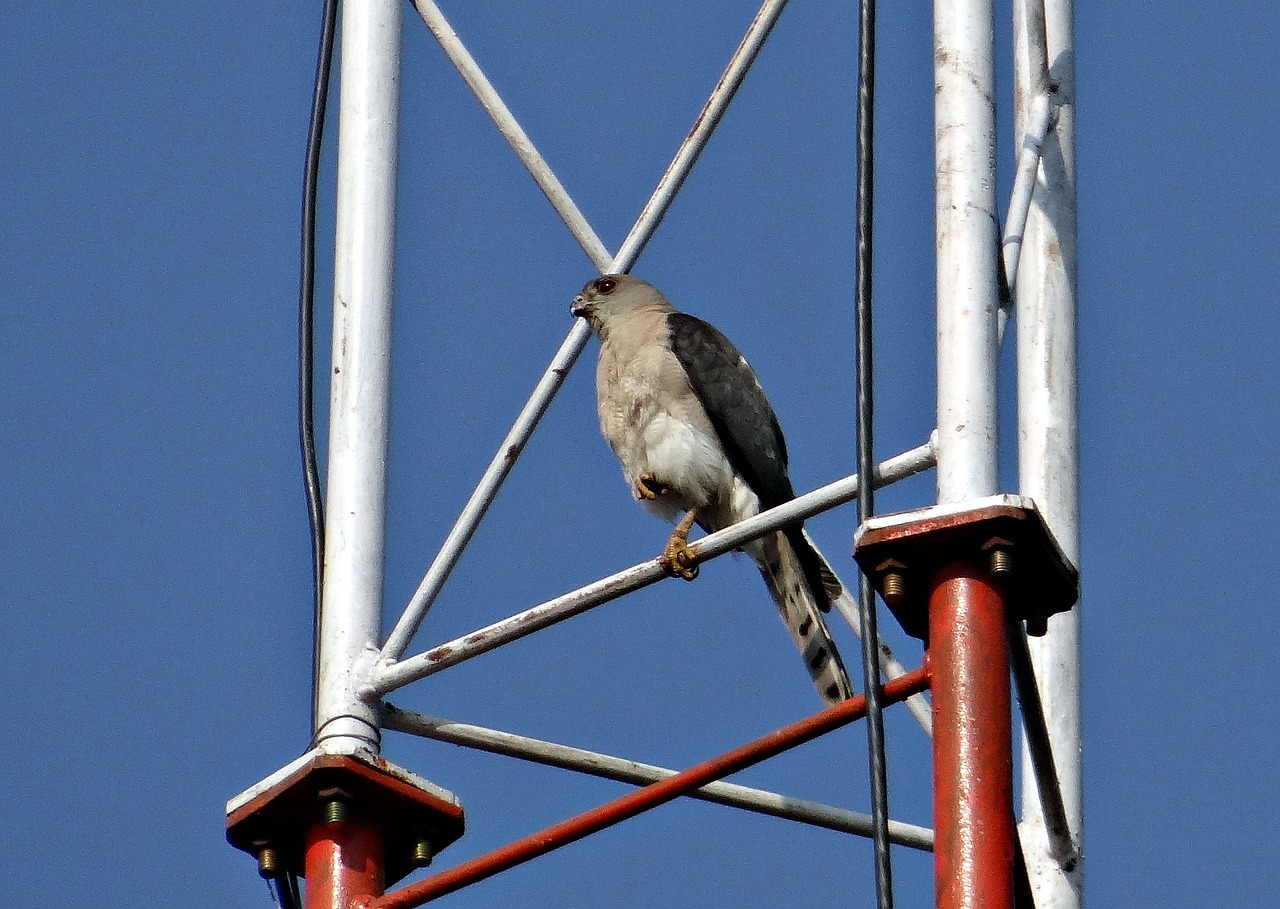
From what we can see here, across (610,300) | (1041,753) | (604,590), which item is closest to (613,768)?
(604,590)

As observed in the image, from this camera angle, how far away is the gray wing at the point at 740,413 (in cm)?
810

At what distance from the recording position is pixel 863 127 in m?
4.43

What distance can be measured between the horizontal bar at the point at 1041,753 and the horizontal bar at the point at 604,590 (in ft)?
1.64

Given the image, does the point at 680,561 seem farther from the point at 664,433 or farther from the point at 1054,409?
the point at 664,433

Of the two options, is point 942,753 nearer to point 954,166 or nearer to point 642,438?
point 954,166

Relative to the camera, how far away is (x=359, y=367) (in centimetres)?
571

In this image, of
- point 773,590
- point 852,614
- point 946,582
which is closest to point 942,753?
point 946,582

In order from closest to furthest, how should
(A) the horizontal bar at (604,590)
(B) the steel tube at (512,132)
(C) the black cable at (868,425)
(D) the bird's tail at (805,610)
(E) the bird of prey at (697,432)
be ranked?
(C) the black cable at (868,425)
(A) the horizontal bar at (604,590)
(B) the steel tube at (512,132)
(D) the bird's tail at (805,610)
(E) the bird of prey at (697,432)

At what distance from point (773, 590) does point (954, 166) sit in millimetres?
3374

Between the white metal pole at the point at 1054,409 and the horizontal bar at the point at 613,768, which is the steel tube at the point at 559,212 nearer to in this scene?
the horizontal bar at the point at 613,768

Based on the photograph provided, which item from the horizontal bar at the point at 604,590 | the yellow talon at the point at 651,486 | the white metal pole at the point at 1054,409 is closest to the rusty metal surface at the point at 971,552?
the horizontal bar at the point at 604,590

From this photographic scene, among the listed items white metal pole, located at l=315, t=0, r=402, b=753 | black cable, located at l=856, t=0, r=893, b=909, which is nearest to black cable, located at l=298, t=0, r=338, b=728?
white metal pole, located at l=315, t=0, r=402, b=753

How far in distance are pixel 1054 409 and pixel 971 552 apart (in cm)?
165

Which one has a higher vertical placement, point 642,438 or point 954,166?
point 642,438
